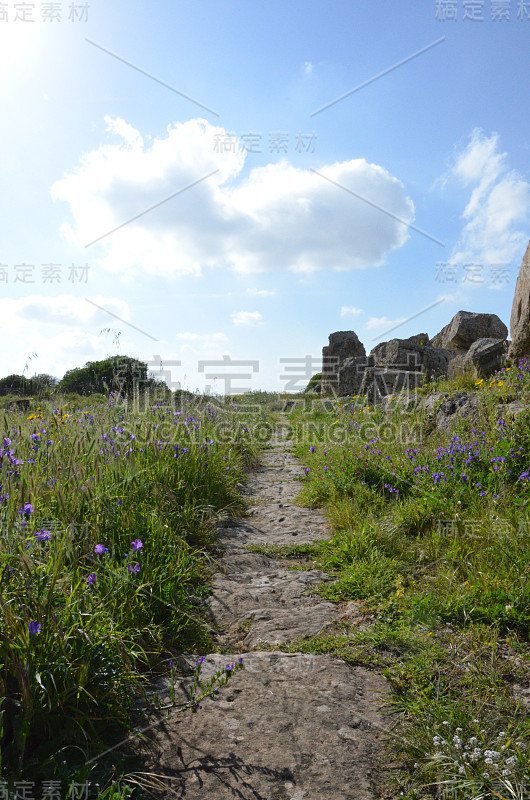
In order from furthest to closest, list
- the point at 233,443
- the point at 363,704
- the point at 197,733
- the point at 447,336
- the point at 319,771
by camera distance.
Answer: the point at 447,336, the point at 233,443, the point at 363,704, the point at 197,733, the point at 319,771

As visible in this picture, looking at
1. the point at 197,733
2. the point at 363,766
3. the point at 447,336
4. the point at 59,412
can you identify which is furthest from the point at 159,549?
the point at 447,336

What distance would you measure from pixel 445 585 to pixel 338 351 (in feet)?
47.8

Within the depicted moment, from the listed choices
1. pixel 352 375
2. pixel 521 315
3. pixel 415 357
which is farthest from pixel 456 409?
pixel 352 375

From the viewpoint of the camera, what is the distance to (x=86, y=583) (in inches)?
101

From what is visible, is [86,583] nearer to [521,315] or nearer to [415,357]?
[521,315]

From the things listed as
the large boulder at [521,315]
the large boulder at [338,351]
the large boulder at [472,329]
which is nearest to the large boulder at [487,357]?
the large boulder at [521,315]

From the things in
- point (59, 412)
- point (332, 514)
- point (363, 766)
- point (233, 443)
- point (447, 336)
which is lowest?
point (363, 766)

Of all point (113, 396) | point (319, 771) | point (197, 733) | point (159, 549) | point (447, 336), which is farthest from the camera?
point (447, 336)

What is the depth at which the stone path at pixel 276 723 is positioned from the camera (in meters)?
1.91

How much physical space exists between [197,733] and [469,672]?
142 centimetres

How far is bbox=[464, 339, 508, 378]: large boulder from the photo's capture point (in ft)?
30.3

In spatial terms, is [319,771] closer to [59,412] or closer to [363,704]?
[363,704]

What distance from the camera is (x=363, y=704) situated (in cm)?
235

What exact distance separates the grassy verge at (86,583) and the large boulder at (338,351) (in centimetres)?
1222
